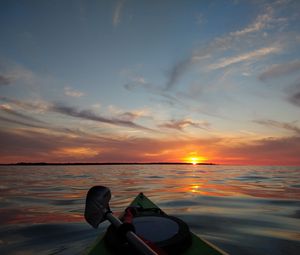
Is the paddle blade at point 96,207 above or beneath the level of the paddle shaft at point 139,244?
above

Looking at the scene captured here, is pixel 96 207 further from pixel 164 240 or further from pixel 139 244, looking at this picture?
pixel 139 244

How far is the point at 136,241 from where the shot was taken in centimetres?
225

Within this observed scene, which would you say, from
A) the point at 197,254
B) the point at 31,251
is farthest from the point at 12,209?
the point at 197,254

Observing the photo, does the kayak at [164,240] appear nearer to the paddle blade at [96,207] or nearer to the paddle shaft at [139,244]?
the paddle blade at [96,207]

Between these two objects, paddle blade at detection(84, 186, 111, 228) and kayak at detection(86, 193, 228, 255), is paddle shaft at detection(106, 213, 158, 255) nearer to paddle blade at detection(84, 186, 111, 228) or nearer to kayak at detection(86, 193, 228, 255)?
kayak at detection(86, 193, 228, 255)

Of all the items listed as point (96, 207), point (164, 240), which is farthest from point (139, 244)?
point (96, 207)

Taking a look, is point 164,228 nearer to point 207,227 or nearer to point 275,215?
point 207,227

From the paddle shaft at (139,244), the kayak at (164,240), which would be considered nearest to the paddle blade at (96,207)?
the kayak at (164,240)

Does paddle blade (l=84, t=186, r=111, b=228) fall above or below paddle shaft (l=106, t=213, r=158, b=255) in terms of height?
above

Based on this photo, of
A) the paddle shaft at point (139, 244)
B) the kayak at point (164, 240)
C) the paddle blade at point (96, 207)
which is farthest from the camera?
the paddle blade at point (96, 207)

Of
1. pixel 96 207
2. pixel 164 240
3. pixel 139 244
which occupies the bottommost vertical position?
pixel 164 240

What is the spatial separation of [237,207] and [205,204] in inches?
47.9

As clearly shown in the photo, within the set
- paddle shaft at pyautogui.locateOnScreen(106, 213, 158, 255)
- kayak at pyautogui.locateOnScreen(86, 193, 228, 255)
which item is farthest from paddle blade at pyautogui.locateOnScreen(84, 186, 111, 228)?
paddle shaft at pyautogui.locateOnScreen(106, 213, 158, 255)

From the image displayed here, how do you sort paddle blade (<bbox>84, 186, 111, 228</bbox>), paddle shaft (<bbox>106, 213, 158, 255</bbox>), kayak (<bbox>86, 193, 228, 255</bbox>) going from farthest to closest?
1. paddle blade (<bbox>84, 186, 111, 228</bbox>)
2. kayak (<bbox>86, 193, 228, 255</bbox>)
3. paddle shaft (<bbox>106, 213, 158, 255</bbox>)
